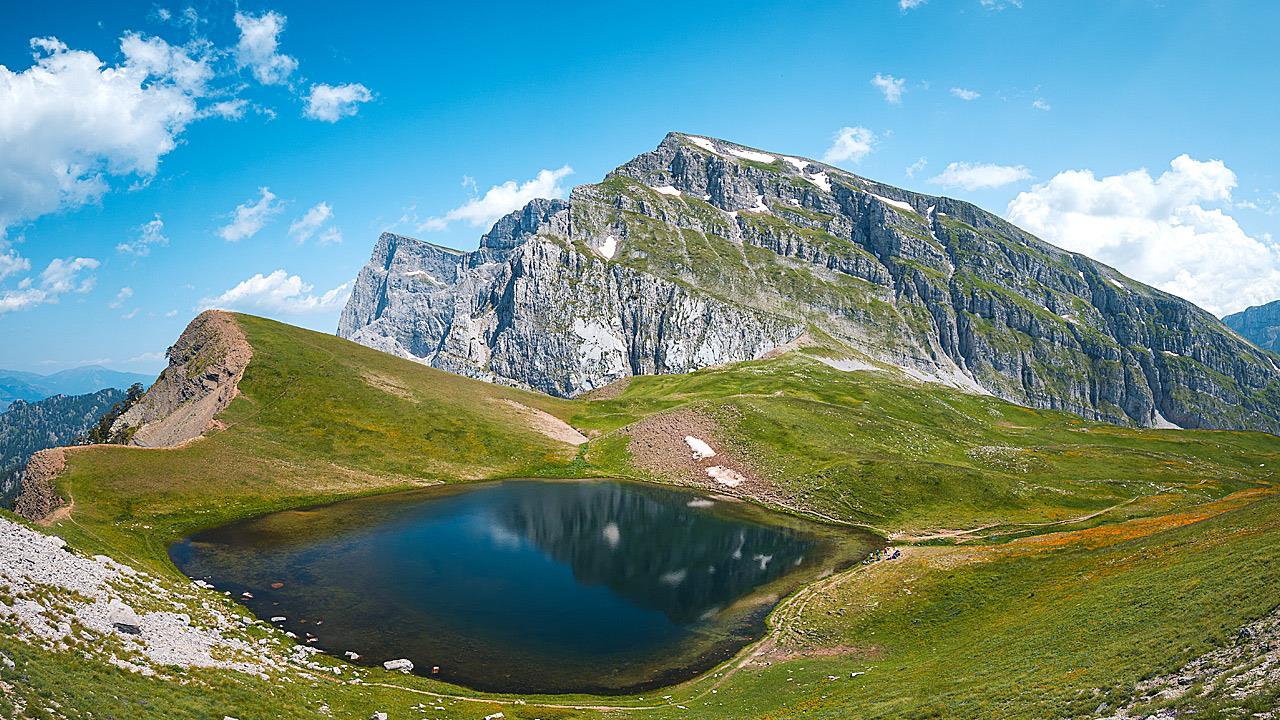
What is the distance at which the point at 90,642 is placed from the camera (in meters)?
25.4

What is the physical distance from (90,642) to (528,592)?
30789mm

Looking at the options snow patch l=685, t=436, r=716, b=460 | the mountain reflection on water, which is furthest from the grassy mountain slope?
the mountain reflection on water

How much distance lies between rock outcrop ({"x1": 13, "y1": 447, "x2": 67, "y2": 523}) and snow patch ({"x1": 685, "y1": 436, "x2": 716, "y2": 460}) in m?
85.8

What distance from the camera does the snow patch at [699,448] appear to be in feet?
345

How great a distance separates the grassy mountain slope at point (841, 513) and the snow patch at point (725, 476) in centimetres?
202

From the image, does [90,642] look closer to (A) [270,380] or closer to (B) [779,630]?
(B) [779,630]

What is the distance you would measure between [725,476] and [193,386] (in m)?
95.3

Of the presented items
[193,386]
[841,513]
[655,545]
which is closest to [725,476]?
[841,513]

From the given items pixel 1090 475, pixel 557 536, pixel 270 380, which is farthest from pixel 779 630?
pixel 270 380

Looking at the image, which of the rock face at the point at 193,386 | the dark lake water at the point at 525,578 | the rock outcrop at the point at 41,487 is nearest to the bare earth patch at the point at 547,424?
the dark lake water at the point at 525,578

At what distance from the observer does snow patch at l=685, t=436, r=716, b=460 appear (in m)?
105

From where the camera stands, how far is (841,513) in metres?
81.3

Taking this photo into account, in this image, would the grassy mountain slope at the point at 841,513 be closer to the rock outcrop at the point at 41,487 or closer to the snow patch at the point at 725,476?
the rock outcrop at the point at 41,487

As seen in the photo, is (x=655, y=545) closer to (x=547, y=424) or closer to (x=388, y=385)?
(x=547, y=424)
